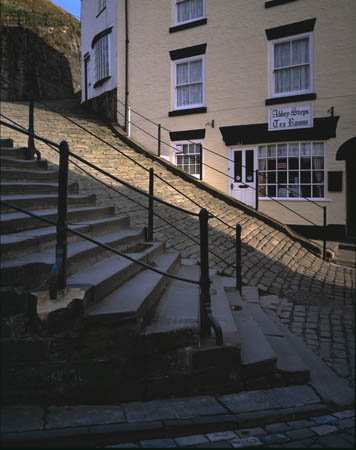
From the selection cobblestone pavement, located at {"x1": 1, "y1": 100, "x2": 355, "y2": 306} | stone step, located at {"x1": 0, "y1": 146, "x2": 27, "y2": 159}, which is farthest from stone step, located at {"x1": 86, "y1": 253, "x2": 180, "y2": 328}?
stone step, located at {"x1": 0, "y1": 146, "x2": 27, "y2": 159}

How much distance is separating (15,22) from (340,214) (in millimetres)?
21893

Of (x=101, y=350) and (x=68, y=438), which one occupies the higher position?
(x=101, y=350)

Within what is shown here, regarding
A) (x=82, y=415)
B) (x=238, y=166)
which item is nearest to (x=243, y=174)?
(x=238, y=166)

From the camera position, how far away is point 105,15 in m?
16.7

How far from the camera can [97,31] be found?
58.1 feet

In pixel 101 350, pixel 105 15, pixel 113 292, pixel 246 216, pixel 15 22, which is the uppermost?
pixel 15 22

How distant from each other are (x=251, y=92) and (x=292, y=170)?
114 inches

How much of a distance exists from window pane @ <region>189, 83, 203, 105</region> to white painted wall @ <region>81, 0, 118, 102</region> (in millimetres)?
3842

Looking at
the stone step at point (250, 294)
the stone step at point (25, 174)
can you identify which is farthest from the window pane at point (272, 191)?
the stone step at point (25, 174)

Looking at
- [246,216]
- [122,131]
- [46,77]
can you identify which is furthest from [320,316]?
[46,77]

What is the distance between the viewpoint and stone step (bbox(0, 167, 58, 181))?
5175 mm

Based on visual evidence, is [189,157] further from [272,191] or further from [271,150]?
[272,191]

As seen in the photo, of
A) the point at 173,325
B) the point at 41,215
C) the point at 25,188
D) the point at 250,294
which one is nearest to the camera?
the point at 173,325

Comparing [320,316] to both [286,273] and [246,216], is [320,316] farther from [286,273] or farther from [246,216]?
[246,216]
